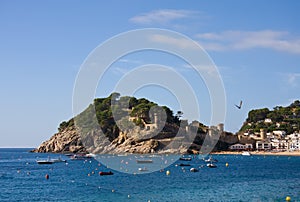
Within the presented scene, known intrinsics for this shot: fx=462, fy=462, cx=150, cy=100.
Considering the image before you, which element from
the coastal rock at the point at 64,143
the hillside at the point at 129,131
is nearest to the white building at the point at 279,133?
the hillside at the point at 129,131

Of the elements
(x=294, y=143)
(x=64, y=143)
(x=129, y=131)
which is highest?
(x=129, y=131)

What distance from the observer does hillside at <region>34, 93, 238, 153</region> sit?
14112 centimetres

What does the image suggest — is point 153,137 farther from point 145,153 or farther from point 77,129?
point 77,129

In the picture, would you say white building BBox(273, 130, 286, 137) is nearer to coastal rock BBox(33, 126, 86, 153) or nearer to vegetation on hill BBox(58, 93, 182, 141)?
vegetation on hill BBox(58, 93, 182, 141)

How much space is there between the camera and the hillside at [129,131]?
14112 cm

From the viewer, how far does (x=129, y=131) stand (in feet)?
488

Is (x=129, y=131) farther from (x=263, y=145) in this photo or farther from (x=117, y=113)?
(x=263, y=145)

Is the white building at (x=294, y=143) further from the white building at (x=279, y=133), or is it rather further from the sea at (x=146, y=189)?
the sea at (x=146, y=189)

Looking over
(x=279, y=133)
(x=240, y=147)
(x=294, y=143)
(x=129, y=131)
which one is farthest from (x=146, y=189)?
(x=279, y=133)

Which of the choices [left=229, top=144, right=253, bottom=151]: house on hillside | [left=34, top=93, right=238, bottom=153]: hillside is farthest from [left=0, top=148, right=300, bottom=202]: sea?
[left=229, top=144, right=253, bottom=151]: house on hillside

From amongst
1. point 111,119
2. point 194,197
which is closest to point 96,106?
point 111,119

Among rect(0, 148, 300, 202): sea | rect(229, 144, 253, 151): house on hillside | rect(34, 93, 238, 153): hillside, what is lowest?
rect(0, 148, 300, 202): sea

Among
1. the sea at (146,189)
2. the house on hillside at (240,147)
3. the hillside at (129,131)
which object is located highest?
the hillside at (129,131)

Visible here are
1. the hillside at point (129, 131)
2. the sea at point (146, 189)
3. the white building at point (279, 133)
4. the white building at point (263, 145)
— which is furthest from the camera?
the white building at point (279, 133)
